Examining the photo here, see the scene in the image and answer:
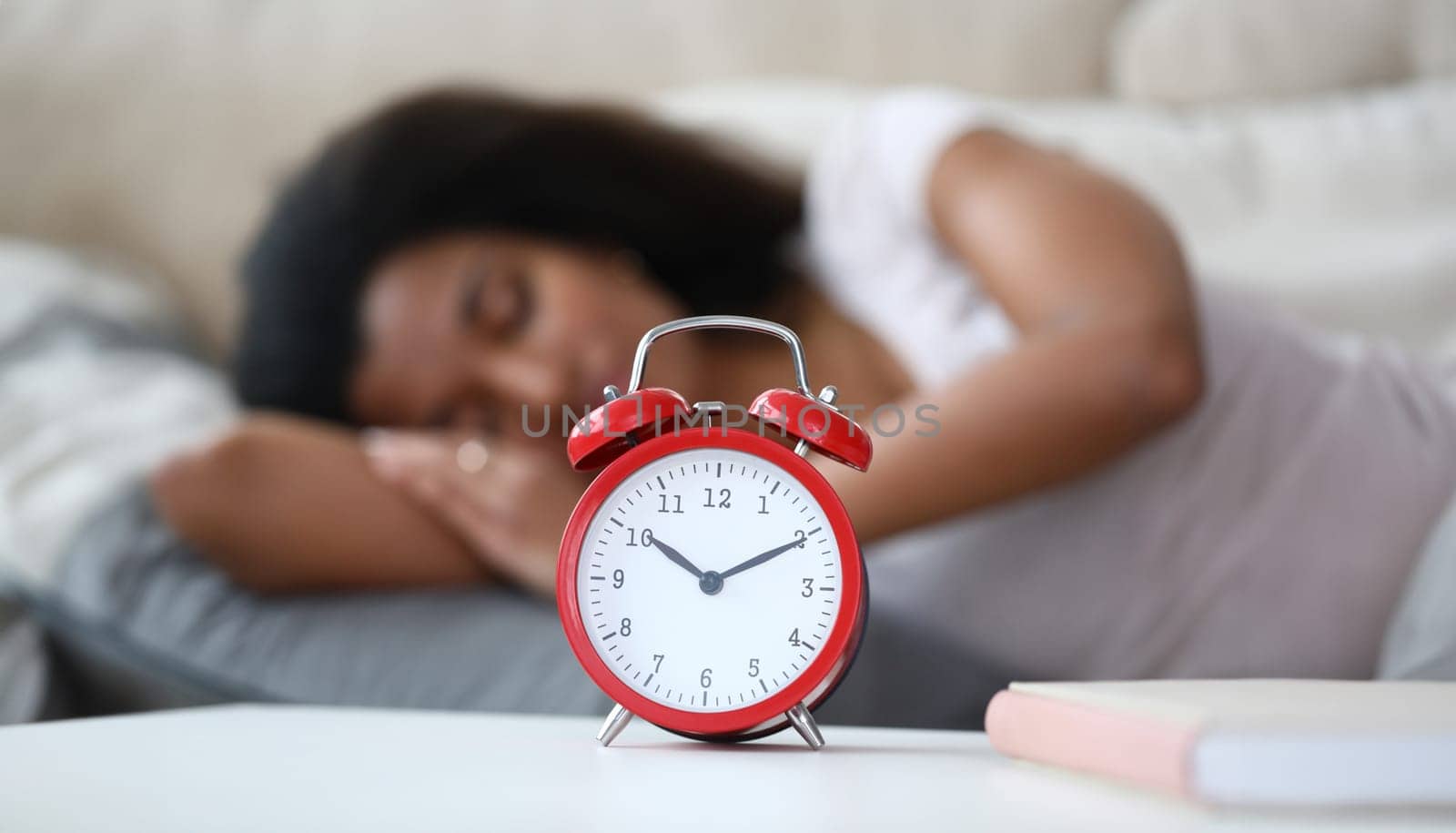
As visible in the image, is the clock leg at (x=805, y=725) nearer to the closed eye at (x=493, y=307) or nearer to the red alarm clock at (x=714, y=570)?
the red alarm clock at (x=714, y=570)

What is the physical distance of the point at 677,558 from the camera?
492 millimetres

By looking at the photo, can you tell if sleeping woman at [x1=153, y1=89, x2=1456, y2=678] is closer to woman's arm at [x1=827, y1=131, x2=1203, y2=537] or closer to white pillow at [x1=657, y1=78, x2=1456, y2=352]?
woman's arm at [x1=827, y1=131, x2=1203, y2=537]

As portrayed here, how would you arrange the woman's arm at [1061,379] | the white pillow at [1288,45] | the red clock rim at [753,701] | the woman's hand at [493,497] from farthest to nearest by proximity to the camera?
the white pillow at [1288,45] < the woman's hand at [493,497] < the woman's arm at [1061,379] < the red clock rim at [753,701]

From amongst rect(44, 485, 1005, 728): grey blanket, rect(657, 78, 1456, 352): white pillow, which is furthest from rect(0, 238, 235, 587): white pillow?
rect(657, 78, 1456, 352): white pillow

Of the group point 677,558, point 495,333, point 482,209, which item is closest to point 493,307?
point 495,333

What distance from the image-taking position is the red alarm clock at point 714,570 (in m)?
0.48

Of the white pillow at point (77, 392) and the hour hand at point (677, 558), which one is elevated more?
the hour hand at point (677, 558)

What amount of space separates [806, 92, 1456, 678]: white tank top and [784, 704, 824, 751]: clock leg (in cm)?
33

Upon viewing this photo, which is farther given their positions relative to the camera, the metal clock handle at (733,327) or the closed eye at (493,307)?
the closed eye at (493,307)

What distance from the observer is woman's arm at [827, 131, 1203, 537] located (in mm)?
780

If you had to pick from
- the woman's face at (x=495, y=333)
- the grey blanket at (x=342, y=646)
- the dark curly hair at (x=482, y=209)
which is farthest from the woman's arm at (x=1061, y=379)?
the dark curly hair at (x=482, y=209)

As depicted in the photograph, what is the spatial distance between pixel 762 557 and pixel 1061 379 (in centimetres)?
38

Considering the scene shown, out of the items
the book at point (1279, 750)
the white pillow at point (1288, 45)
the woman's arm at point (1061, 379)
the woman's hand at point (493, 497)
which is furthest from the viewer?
the white pillow at point (1288, 45)

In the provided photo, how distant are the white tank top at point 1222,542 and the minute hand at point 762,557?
0.34 m
